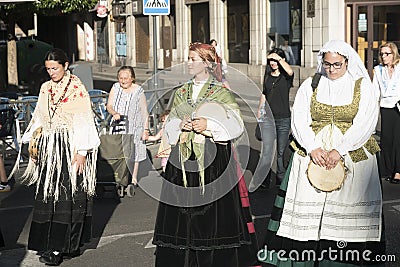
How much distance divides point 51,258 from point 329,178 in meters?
2.57

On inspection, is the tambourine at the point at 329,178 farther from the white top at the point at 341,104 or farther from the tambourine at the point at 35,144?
the tambourine at the point at 35,144

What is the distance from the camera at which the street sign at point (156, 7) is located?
41.7ft

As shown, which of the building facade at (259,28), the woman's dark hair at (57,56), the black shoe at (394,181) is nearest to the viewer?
the woman's dark hair at (57,56)

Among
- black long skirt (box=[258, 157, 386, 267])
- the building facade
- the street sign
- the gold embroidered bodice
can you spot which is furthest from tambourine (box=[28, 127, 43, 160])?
the building facade

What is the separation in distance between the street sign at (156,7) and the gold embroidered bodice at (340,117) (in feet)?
24.1

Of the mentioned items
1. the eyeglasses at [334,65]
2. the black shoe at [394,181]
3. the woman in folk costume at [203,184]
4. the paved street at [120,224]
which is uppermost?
the eyeglasses at [334,65]

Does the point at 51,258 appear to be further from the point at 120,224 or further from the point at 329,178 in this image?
the point at 329,178

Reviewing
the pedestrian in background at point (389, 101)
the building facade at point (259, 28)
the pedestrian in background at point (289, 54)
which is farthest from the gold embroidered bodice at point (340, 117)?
the pedestrian in background at point (289, 54)

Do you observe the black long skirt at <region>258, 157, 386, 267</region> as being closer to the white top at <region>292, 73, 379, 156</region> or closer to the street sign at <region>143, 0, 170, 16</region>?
the white top at <region>292, 73, 379, 156</region>

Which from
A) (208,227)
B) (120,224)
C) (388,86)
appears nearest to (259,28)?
(388,86)

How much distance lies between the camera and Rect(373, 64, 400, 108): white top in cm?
1018

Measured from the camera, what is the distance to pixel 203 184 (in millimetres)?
5859

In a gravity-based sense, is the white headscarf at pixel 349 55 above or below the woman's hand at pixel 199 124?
above

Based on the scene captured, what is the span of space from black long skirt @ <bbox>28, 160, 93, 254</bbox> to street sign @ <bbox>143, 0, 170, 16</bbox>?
6.56 metres
